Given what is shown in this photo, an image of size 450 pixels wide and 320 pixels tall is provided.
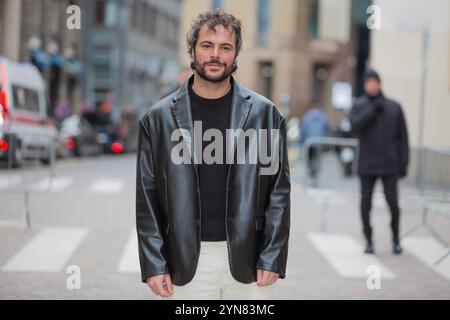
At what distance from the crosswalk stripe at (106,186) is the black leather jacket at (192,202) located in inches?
472

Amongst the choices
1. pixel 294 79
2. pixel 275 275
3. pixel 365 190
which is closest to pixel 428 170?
pixel 365 190

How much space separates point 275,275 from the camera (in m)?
3.71

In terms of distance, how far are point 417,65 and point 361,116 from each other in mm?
11044

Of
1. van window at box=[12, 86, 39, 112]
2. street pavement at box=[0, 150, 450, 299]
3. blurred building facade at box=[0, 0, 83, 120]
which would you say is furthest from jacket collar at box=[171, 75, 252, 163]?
van window at box=[12, 86, 39, 112]

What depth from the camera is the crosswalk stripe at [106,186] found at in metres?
15.9

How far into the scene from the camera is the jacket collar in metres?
3.62

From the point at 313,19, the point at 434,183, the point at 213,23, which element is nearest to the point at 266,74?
the point at 313,19

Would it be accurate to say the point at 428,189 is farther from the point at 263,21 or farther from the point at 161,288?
the point at 263,21

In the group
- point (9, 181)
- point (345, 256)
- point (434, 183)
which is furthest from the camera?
point (9, 181)

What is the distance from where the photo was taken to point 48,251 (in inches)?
346

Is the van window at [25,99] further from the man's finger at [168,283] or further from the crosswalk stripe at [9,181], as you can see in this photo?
the man's finger at [168,283]

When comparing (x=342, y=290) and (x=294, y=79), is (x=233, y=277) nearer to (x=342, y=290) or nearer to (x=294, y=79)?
(x=342, y=290)

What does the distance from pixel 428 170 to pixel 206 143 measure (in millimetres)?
7627

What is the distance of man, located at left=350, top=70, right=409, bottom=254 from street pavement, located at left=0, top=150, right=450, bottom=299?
0.56 metres
